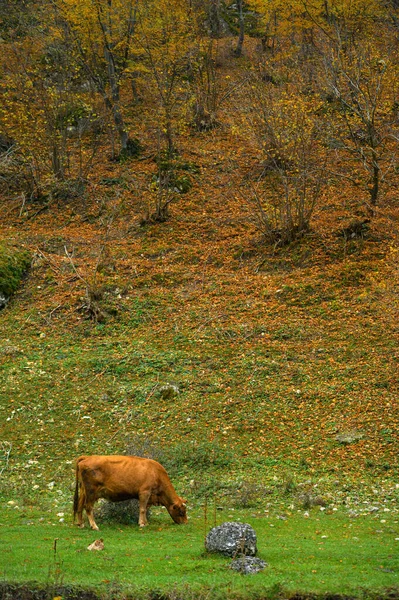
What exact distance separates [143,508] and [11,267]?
1418 cm

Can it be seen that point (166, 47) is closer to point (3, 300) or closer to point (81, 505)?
point (3, 300)

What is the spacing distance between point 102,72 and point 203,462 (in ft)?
91.4

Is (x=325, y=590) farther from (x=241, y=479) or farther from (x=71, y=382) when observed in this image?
(x=71, y=382)

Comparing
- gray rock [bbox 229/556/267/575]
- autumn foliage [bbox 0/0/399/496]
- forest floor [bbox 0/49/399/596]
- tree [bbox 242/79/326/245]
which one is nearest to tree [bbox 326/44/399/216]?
autumn foliage [bbox 0/0/399/496]

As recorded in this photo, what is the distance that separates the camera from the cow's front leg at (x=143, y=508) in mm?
10914

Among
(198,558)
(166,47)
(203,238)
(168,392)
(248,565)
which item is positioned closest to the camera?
(248,565)

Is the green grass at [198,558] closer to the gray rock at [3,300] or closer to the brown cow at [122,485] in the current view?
the brown cow at [122,485]

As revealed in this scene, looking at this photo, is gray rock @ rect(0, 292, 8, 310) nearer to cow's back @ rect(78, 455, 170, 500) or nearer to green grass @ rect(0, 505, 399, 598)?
green grass @ rect(0, 505, 399, 598)

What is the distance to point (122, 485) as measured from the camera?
35.7 ft

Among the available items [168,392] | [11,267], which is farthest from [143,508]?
[11,267]

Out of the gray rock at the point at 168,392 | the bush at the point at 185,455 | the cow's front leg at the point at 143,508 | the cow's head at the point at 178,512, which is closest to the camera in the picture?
the cow's front leg at the point at 143,508

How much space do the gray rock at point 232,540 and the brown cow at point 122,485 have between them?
1824 mm

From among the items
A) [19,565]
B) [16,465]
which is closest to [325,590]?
[19,565]

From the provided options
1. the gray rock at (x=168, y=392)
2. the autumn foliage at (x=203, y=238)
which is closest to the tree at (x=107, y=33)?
the autumn foliage at (x=203, y=238)
